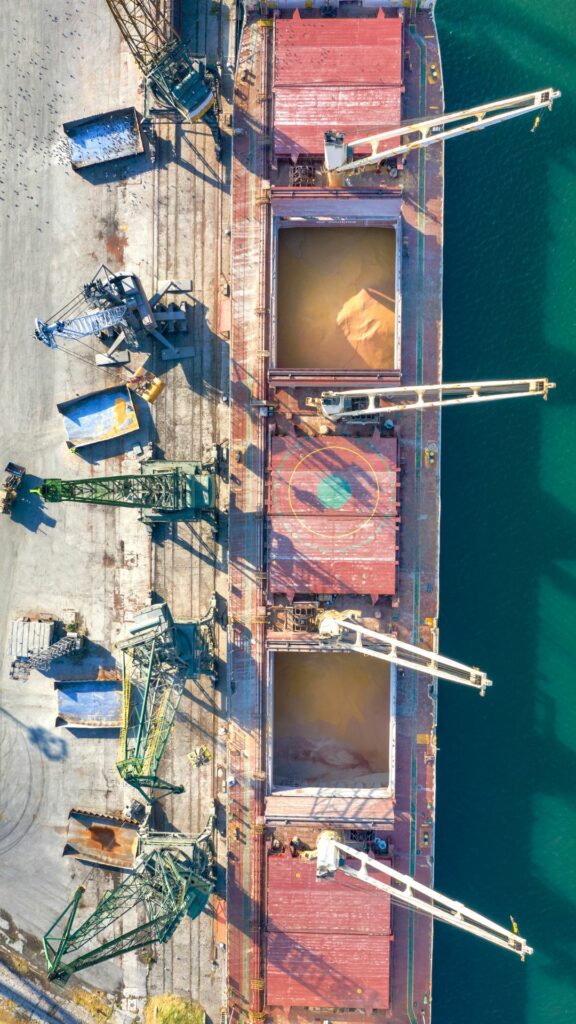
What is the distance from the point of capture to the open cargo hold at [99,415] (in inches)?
2135

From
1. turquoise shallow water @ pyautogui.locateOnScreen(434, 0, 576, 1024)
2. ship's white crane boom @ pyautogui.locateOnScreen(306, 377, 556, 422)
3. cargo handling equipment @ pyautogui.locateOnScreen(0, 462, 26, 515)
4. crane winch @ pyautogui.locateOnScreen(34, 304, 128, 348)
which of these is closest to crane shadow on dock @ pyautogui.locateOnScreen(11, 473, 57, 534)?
cargo handling equipment @ pyautogui.locateOnScreen(0, 462, 26, 515)

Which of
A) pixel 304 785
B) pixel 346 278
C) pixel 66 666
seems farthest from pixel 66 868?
pixel 346 278

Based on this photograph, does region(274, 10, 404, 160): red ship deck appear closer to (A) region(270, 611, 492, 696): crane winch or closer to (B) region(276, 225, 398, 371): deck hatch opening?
(B) region(276, 225, 398, 371): deck hatch opening

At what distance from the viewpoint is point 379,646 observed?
50750 mm

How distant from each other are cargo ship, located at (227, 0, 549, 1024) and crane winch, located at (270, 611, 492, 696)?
0.95ft

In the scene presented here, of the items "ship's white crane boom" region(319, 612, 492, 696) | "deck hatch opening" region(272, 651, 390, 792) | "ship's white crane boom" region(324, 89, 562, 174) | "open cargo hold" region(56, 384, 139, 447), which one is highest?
"ship's white crane boom" region(324, 89, 562, 174)

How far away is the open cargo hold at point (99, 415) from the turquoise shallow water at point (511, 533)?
2745 centimetres

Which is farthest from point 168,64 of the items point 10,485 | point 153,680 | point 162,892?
point 162,892

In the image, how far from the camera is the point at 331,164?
47781 millimetres

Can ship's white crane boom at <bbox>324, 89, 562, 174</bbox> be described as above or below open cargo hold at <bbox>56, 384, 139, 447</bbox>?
above

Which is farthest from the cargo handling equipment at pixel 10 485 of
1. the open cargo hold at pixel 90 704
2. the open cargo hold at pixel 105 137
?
the open cargo hold at pixel 105 137

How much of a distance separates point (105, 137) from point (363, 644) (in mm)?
47192

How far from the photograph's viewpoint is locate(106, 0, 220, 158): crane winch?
46.8 m

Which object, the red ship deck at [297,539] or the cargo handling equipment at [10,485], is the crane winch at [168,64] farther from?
the cargo handling equipment at [10,485]
